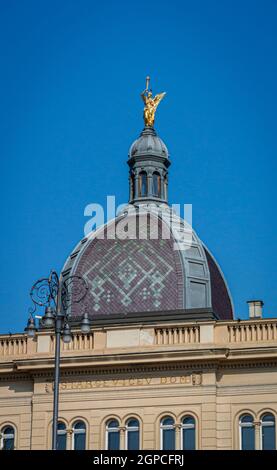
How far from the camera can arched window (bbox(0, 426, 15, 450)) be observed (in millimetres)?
50375

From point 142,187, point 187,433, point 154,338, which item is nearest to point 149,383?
point 154,338

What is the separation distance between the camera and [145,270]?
2183 inches

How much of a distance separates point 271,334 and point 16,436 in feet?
34.5

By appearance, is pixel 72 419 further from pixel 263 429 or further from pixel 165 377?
pixel 263 429

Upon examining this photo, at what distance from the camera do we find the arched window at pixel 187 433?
47.8m

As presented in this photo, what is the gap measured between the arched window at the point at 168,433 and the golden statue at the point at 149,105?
20.3 metres

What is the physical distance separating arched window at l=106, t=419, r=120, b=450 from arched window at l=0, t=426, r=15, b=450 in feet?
12.9

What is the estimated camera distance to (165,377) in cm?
4847

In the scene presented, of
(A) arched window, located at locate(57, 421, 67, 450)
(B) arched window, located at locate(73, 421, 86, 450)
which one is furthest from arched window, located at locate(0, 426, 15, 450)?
(B) arched window, located at locate(73, 421, 86, 450)

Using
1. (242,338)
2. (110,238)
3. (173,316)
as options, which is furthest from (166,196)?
(242,338)

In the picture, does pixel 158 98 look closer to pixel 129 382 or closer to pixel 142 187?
pixel 142 187

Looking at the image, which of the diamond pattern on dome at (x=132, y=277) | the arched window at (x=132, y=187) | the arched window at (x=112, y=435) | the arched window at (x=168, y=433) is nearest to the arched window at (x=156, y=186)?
the arched window at (x=132, y=187)

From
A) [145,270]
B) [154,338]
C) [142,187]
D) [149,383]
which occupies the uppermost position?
[142,187]

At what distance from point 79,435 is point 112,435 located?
131 centimetres
